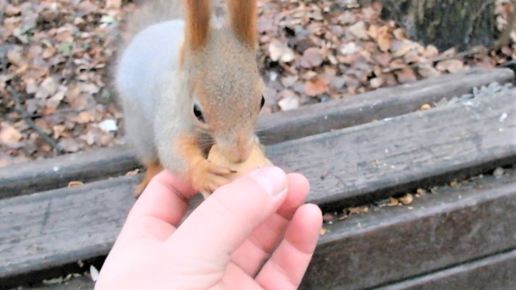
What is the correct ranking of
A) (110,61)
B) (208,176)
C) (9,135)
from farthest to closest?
1. (110,61)
2. (9,135)
3. (208,176)

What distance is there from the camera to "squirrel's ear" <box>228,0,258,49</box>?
0.91m

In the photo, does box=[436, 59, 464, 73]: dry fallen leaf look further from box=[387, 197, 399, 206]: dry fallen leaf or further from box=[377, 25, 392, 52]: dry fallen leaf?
box=[387, 197, 399, 206]: dry fallen leaf

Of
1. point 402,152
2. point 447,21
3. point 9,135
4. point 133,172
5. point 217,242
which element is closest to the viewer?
point 217,242

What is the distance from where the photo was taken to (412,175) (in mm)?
1362

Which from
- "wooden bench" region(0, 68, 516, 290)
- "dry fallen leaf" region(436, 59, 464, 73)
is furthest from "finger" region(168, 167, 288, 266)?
"dry fallen leaf" region(436, 59, 464, 73)

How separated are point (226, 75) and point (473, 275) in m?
1.00

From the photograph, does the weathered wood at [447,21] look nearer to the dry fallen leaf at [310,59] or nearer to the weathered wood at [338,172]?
the dry fallen leaf at [310,59]

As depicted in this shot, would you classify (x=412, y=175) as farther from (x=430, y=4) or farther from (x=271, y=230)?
(x=430, y=4)

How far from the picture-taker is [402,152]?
1.42 m

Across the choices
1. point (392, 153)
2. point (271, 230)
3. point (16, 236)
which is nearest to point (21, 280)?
point (16, 236)

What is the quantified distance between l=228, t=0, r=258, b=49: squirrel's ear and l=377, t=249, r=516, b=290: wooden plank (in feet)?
2.80

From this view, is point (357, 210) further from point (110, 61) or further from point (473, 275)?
point (110, 61)

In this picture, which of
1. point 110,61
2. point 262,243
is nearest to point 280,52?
point 110,61

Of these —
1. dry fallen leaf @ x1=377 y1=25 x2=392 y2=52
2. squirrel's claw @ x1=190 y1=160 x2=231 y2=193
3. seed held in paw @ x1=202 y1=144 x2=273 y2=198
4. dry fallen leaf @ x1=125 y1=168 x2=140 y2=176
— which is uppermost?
seed held in paw @ x1=202 y1=144 x2=273 y2=198
